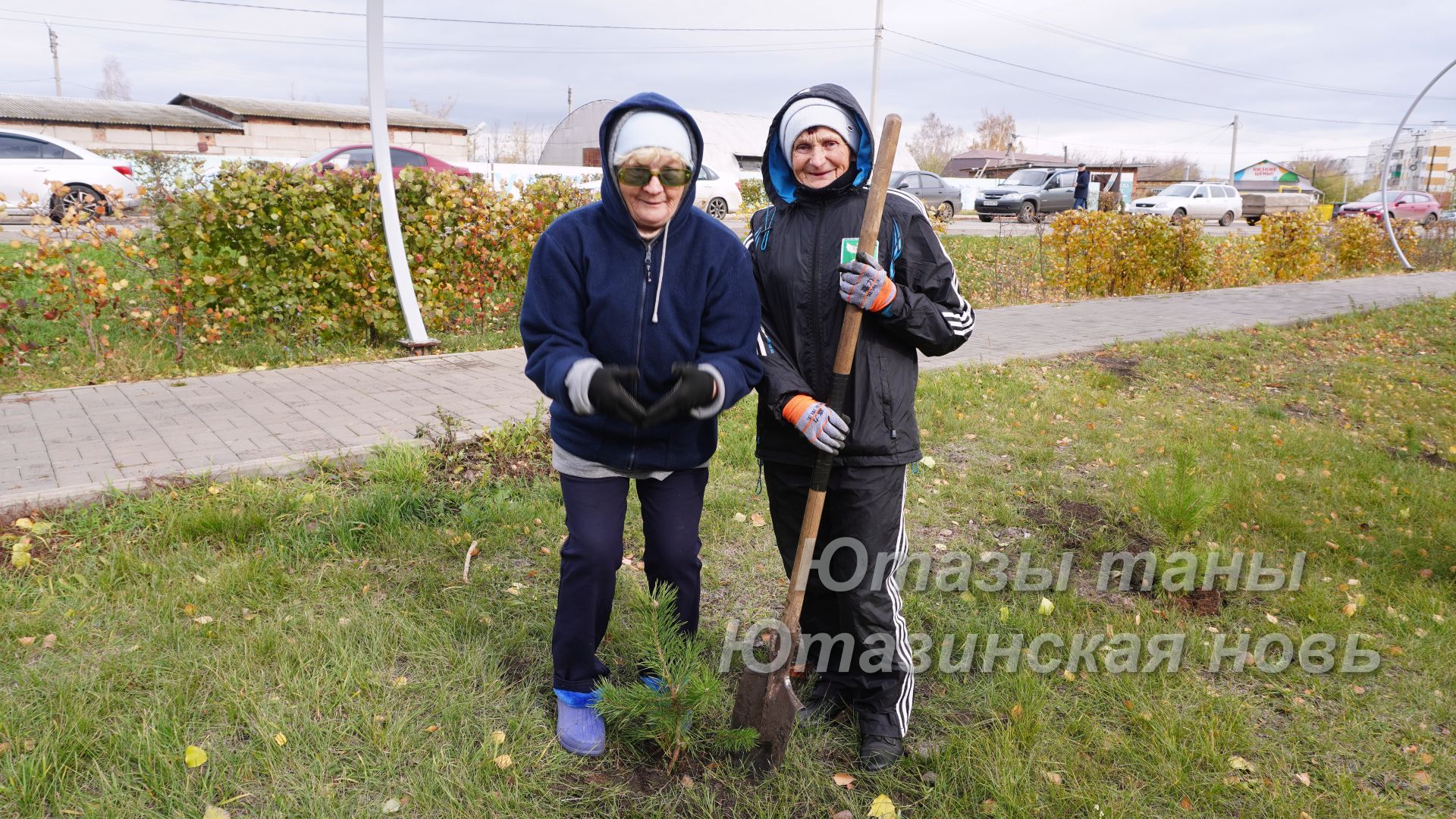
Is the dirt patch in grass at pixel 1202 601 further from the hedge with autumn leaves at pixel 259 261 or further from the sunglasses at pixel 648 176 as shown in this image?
the hedge with autumn leaves at pixel 259 261

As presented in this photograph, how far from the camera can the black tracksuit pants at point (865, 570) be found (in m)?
2.44

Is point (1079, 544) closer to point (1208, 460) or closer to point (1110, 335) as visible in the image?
point (1208, 460)

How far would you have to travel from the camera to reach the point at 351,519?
3646mm

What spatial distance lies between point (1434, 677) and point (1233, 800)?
3.67 ft

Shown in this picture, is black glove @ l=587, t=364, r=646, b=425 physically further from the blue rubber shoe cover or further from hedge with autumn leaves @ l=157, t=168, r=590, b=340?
hedge with autumn leaves @ l=157, t=168, r=590, b=340

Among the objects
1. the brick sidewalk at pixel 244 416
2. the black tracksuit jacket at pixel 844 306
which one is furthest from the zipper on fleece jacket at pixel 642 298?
the brick sidewalk at pixel 244 416

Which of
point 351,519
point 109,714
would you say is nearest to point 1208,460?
point 351,519

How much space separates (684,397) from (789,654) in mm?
822

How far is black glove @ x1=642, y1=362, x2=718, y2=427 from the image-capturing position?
2068 millimetres

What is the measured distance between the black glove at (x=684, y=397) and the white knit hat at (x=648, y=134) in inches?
21.6

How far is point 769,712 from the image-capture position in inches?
95.3

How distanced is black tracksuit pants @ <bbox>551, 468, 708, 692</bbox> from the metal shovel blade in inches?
11.0

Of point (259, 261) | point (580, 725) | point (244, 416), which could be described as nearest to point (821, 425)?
point (580, 725)

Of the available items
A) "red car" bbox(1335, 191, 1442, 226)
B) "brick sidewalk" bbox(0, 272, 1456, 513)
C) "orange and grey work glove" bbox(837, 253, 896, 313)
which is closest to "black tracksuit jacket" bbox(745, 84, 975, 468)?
"orange and grey work glove" bbox(837, 253, 896, 313)
